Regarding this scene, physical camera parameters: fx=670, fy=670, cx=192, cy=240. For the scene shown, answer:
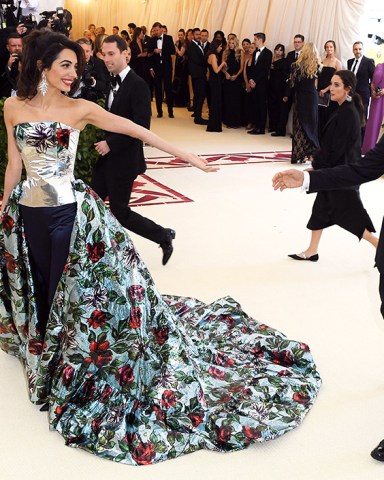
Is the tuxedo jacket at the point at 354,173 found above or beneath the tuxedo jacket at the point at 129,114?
above

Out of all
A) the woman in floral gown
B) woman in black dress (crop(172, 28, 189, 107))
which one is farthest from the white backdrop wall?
the woman in floral gown

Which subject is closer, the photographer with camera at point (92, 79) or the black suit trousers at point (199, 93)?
the photographer with camera at point (92, 79)

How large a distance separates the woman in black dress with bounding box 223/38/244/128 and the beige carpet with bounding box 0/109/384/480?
4.34m

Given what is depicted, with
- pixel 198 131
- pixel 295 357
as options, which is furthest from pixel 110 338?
pixel 198 131

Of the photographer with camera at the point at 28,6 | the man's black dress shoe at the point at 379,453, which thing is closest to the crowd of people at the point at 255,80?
the photographer with camera at the point at 28,6

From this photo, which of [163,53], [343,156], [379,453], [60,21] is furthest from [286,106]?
[379,453]

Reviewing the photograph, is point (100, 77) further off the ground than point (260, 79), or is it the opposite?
point (100, 77)

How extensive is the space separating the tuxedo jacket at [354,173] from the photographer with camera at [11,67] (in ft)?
13.2

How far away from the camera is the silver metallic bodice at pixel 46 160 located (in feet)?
9.96

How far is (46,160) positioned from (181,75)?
12546mm

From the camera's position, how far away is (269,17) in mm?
13086

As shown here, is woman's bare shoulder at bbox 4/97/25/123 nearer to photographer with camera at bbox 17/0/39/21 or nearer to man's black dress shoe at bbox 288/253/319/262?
man's black dress shoe at bbox 288/253/319/262

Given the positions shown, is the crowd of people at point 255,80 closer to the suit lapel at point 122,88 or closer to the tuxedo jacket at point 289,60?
the tuxedo jacket at point 289,60

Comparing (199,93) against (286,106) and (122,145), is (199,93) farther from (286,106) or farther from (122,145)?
(122,145)
